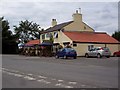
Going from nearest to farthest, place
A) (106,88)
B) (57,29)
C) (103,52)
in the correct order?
(106,88) < (103,52) < (57,29)

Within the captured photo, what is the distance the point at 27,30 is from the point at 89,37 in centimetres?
4322

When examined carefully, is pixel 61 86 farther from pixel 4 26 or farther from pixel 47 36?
pixel 4 26

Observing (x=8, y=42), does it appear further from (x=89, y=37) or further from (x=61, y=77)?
(x=61, y=77)

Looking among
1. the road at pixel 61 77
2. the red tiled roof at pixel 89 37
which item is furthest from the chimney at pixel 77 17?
the road at pixel 61 77

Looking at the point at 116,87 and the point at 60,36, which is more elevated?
the point at 60,36

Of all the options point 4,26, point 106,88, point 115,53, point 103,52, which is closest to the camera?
point 106,88

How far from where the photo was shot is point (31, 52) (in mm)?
56250

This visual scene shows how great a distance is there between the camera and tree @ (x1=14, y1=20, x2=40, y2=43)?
9450cm

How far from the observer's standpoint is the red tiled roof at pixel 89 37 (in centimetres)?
5325

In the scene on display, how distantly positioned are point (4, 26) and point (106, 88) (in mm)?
68291

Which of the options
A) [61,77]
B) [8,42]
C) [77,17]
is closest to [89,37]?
[77,17]

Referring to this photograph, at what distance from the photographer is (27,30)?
96.4 m

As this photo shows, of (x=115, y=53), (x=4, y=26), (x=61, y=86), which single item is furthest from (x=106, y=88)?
(x=4, y=26)

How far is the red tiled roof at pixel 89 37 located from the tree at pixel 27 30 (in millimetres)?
37178
